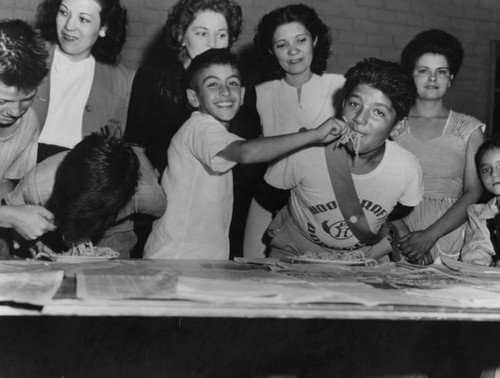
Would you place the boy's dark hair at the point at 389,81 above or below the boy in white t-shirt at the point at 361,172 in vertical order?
above

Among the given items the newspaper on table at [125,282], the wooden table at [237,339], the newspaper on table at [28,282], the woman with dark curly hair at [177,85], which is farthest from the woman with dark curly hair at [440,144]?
the newspaper on table at [28,282]

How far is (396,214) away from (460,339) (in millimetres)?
1239

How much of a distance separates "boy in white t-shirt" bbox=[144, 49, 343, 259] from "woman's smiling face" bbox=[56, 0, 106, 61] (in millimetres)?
655

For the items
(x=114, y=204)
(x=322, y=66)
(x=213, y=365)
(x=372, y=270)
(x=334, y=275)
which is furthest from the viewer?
(x=322, y=66)

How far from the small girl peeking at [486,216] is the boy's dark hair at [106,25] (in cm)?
194

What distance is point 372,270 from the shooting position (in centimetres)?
232

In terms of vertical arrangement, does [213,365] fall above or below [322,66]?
below

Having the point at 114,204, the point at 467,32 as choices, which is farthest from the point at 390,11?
the point at 114,204

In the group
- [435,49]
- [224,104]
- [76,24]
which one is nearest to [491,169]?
[435,49]

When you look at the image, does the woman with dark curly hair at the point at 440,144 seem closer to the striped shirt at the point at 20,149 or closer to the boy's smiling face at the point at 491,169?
the boy's smiling face at the point at 491,169

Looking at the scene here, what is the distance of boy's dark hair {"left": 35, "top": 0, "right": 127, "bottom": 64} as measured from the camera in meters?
3.23

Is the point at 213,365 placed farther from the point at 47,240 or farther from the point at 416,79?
the point at 416,79

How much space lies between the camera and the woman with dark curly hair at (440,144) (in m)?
A: 3.41

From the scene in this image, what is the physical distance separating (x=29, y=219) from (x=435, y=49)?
2.24 m
